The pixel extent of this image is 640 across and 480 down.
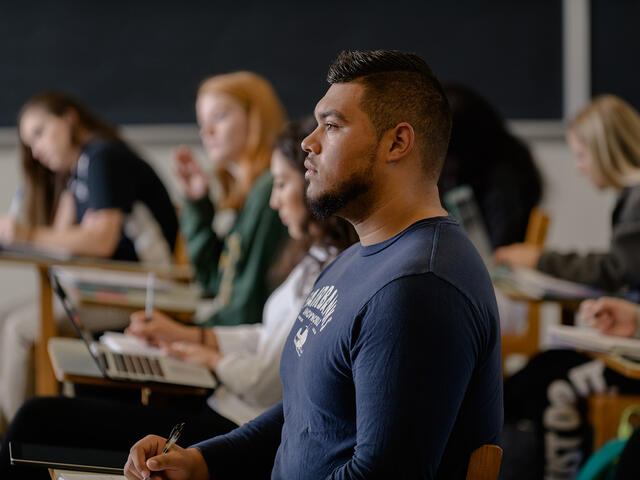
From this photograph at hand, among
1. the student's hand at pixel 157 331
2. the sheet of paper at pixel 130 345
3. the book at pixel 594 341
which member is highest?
the student's hand at pixel 157 331

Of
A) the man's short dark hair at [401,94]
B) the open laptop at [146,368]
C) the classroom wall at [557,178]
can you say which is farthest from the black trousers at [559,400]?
the classroom wall at [557,178]

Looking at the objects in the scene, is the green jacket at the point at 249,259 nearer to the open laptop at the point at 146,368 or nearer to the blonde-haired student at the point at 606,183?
the open laptop at the point at 146,368

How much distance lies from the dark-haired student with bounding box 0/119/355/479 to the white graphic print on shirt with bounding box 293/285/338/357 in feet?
1.39

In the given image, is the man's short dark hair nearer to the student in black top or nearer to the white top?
the white top

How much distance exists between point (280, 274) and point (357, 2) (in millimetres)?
2153

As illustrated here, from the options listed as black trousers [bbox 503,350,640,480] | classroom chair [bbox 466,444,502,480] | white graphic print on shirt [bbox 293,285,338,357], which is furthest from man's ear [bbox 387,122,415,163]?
black trousers [bbox 503,350,640,480]

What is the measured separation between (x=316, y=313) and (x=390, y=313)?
19 centimetres

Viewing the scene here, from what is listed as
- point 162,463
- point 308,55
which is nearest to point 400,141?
point 162,463

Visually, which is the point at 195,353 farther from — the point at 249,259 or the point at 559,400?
the point at 559,400

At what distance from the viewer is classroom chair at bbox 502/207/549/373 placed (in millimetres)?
2775

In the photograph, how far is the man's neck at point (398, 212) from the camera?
992mm

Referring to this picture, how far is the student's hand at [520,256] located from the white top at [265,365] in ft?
3.47

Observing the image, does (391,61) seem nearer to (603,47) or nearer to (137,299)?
(137,299)

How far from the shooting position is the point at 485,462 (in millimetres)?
894
